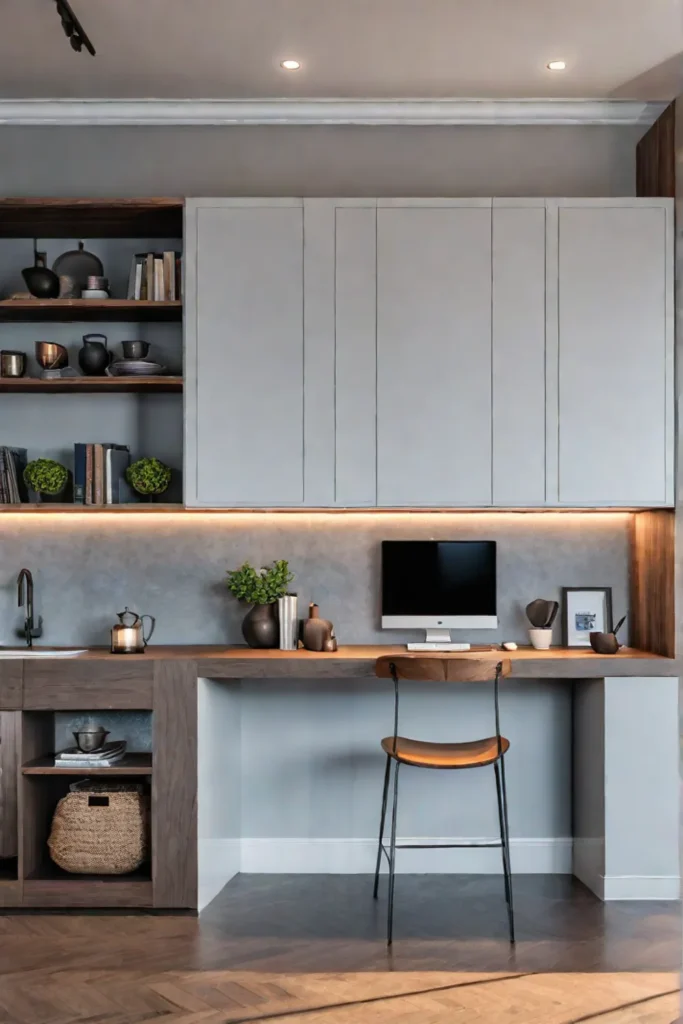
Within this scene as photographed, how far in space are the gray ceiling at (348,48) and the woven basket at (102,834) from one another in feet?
9.47

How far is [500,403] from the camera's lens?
4117 millimetres

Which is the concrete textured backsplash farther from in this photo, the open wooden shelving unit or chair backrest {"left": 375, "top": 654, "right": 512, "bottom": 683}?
chair backrest {"left": 375, "top": 654, "right": 512, "bottom": 683}

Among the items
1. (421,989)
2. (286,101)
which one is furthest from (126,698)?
(286,101)

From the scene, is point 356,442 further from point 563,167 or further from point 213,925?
point 213,925

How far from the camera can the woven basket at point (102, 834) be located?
3.86 meters

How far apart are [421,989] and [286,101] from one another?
3537mm

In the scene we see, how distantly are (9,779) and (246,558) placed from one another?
1.33m

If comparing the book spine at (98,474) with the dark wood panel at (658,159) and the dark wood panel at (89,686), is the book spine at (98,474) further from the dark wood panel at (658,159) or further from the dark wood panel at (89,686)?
the dark wood panel at (658,159)

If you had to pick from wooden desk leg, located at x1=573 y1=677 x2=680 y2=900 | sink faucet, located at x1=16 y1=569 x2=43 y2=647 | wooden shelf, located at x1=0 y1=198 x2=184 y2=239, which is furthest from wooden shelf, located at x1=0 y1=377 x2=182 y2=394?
wooden desk leg, located at x1=573 y1=677 x2=680 y2=900

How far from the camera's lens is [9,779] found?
3.91 meters

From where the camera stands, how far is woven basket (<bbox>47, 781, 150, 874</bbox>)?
12.7ft

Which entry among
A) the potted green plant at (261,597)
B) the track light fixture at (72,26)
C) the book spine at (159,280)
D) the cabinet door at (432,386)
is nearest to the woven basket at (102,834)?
the potted green plant at (261,597)

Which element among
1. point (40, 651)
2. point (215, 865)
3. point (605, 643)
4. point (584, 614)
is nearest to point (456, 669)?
point (605, 643)

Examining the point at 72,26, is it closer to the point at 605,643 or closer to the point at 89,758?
the point at 89,758
